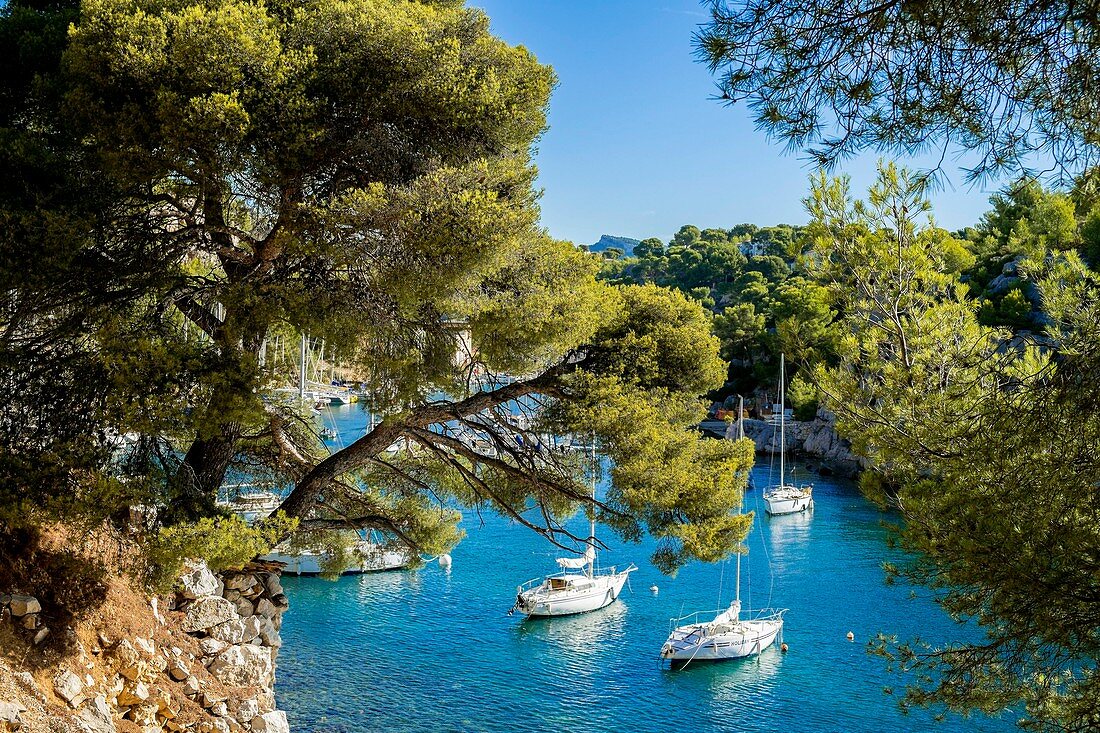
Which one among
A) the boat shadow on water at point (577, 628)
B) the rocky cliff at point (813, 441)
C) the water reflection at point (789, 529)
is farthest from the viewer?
the rocky cliff at point (813, 441)

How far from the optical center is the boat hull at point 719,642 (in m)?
14.8

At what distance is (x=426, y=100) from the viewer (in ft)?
21.1

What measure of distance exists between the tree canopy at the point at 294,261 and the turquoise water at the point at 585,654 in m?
5.49

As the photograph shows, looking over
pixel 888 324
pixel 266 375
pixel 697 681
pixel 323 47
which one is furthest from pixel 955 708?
pixel 697 681

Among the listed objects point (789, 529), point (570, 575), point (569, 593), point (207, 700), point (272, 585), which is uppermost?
point (272, 585)

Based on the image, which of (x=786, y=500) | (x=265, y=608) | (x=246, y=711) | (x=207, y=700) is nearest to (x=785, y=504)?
(x=786, y=500)

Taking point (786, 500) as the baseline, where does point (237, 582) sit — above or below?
above

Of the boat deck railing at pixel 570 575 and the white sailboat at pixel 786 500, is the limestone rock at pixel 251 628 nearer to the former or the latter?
the boat deck railing at pixel 570 575

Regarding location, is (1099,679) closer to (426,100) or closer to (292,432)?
(426,100)

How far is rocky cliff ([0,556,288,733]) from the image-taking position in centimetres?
576

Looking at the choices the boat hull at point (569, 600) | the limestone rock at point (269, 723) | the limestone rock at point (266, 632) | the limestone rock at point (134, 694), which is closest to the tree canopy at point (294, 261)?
the limestone rock at point (266, 632)

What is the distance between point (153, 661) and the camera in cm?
675

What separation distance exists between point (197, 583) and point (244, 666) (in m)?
0.87

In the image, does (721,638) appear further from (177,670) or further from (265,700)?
(177,670)
